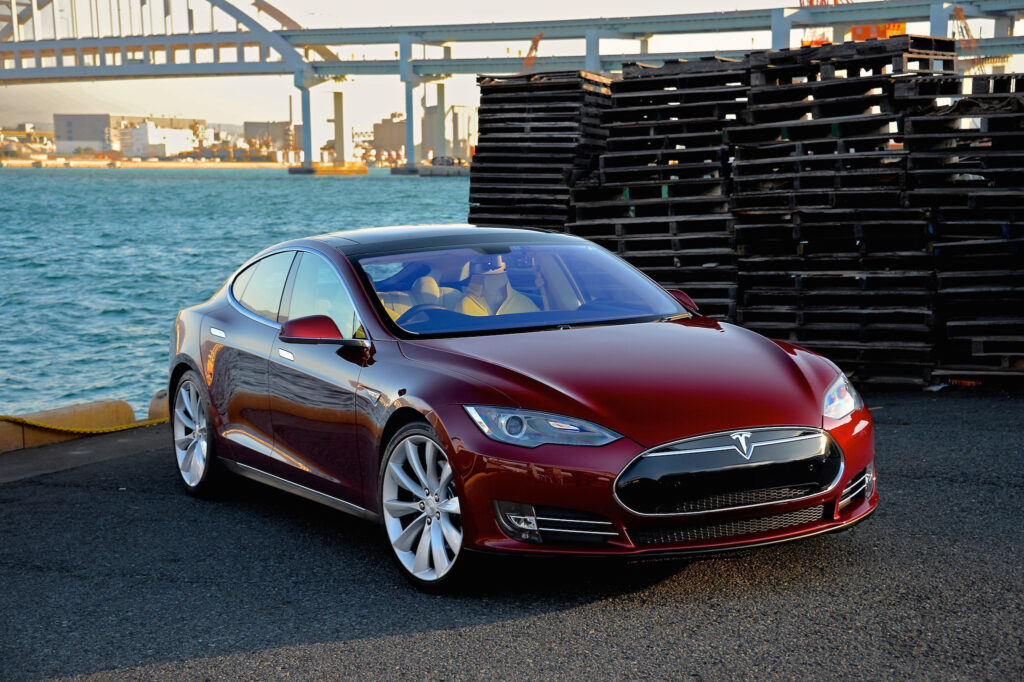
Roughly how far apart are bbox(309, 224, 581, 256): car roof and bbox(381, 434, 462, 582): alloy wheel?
1.34 metres

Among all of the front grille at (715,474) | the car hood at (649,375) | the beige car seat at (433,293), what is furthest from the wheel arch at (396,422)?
the front grille at (715,474)

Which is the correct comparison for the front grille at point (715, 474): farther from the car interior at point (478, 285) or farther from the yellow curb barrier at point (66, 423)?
the yellow curb barrier at point (66, 423)

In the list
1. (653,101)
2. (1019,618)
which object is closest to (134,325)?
(653,101)

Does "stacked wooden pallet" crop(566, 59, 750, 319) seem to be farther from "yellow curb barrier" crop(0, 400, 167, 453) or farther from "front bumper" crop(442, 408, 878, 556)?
"front bumper" crop(442, 408, 878, 556)

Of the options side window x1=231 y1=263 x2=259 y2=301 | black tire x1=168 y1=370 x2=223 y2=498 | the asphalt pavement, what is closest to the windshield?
the asphalt pavement

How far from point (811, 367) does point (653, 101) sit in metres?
7.85

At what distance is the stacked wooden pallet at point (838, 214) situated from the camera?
9898 millimetres

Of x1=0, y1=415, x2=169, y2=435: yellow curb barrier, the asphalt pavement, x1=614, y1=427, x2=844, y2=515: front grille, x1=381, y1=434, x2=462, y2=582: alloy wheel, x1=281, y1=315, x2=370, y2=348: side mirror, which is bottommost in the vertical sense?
x1=0, y1=415, x2=169, y2=435: yellow curb barrier

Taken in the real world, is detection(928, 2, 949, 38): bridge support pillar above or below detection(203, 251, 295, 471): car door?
above

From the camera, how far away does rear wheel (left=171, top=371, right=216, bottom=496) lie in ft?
21.8

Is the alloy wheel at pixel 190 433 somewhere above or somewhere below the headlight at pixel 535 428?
below

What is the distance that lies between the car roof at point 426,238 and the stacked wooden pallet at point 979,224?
15.7ft

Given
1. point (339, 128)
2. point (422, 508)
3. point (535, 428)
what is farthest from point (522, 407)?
point (339, 128)

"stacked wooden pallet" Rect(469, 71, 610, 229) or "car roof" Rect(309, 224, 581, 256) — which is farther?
"stacked wooden pallet" Rect(469, 71, 610, 229)
